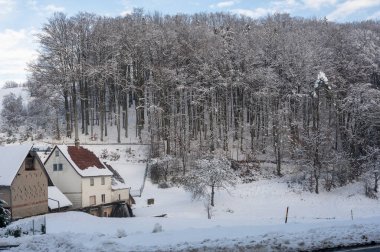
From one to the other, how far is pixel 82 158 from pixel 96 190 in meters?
3.47

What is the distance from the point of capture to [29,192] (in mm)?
36719

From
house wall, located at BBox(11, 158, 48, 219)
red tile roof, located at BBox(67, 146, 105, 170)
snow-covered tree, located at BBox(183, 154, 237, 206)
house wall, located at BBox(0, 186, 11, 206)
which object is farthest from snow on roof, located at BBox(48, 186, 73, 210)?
snow-covered tree, located at BBox(183, 154, 237, 206)

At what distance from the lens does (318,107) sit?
58562 millimetres

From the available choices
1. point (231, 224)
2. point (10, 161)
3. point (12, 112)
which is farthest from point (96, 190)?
point (12, 112)

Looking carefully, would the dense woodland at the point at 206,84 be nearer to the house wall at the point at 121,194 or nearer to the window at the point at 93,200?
the house wall at the point at 121,194

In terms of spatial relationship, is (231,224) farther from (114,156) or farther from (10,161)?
(114,156)

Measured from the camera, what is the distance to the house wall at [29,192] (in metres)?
35.4

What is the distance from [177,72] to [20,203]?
109 ft

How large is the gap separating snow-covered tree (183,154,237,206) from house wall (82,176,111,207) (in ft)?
25.6

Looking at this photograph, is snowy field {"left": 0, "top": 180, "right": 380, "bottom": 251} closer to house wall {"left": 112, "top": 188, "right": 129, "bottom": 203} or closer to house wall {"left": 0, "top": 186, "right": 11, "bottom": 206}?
house wall {"left": 112, "top": 188, "right": 129, "bottom": 203}

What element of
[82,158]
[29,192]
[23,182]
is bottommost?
[29,192]

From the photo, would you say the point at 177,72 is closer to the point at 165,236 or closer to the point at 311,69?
the point at 311,69

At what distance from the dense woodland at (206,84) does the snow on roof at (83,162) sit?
33.7 feet

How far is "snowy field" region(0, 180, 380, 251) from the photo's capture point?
15062 mm
